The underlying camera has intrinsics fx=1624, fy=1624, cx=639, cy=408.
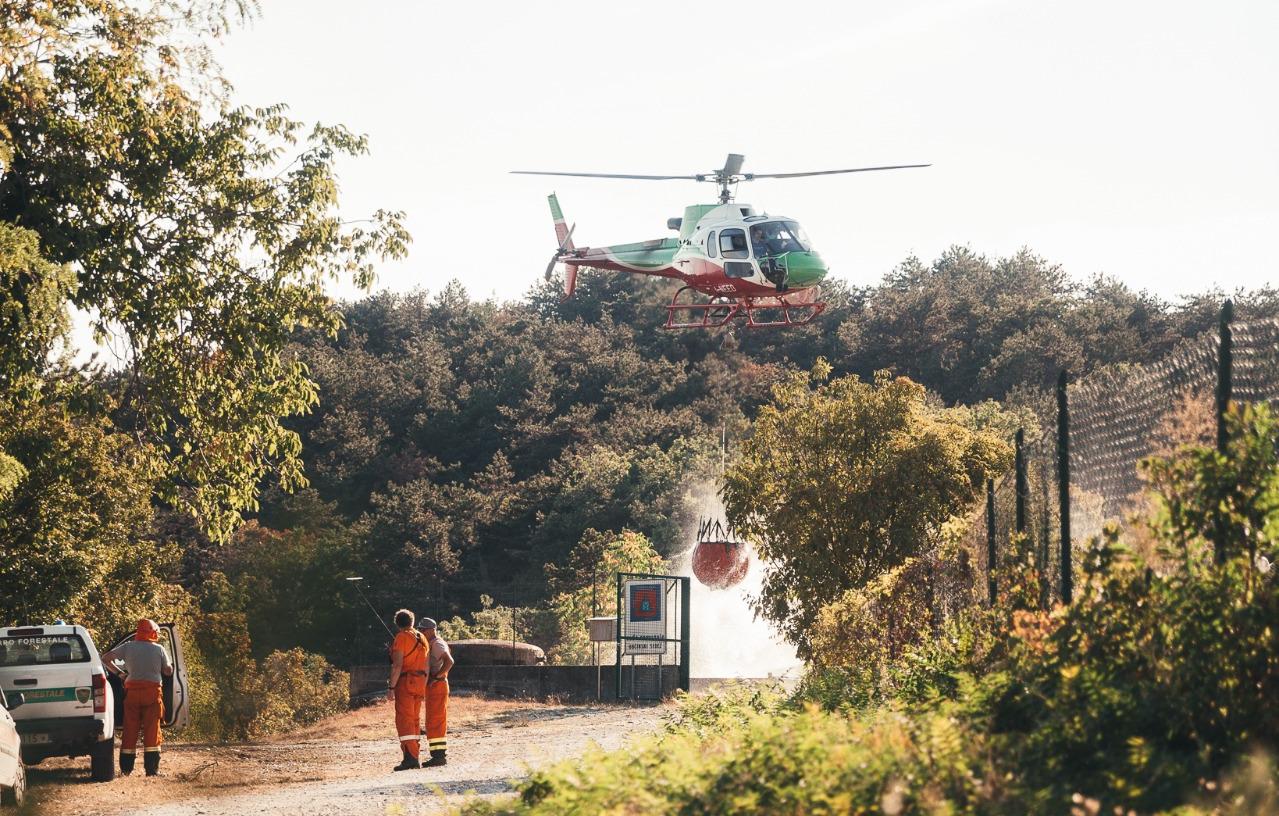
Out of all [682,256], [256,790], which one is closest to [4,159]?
[256,790]

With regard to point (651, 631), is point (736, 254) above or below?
above

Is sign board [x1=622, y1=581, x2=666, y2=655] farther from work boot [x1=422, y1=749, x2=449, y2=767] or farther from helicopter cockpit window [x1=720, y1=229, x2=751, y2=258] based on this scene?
work boot [x1=422, y1=749, x2=449, y2=767]

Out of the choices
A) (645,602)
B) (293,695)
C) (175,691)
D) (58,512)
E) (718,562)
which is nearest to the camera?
(175,691)

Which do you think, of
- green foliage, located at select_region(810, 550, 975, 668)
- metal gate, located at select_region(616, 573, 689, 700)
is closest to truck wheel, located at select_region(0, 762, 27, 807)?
green foliage, located at select_region(810, 550, 975, 668)

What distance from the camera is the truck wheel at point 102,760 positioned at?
55.4ft

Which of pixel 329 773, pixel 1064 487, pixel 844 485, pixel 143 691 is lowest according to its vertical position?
pixel 329 773

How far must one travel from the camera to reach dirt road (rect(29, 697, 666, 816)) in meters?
13.9

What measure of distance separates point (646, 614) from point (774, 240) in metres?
11.2

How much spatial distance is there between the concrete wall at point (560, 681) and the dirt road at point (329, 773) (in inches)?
261

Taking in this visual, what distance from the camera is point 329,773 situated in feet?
57.9

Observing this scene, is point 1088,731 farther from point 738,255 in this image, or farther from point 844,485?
point 738,255

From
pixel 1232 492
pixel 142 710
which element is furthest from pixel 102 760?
pixel 1232 492

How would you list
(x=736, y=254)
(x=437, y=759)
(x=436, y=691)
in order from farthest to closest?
(x=736, y=254) < (x=437, y=759) < (x=436, y=691)

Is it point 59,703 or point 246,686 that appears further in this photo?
point 246,686
